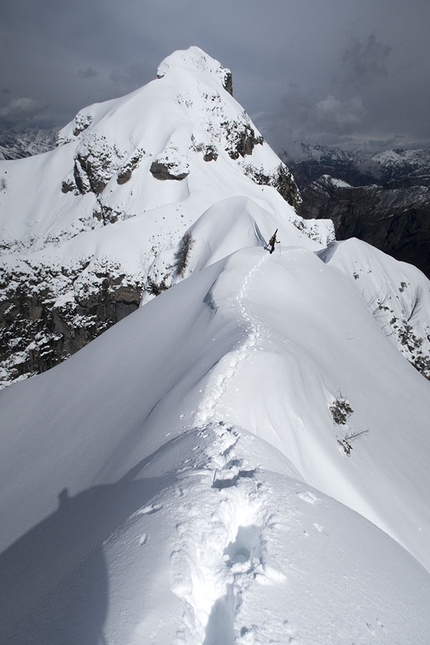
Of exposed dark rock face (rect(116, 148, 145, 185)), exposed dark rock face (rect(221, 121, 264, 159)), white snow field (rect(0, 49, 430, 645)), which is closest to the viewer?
white snow field (rect(0, 49, 430, 645))

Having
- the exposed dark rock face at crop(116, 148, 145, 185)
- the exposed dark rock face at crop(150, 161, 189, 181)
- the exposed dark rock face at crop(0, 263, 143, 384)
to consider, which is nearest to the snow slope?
the exposed dark rock face at crop(0, 263, 143, 384)

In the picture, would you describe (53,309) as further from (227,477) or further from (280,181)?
(280,181)

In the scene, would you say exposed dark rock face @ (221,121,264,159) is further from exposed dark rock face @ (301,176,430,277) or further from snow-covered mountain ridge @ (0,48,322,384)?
exposed dark rock face @ (301,176,430,277)

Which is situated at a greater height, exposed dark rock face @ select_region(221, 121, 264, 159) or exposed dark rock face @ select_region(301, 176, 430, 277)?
exposed dark rock face @ select_region(301, 176, 430, 277)

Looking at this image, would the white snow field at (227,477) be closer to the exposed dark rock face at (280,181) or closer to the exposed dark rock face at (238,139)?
the exposed dark rock face at (280,181)

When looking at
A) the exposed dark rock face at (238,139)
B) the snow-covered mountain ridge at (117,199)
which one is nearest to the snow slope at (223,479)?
the snow-covered mountain ridge at (117,199)

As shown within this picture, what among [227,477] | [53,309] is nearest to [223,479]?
[227,477]

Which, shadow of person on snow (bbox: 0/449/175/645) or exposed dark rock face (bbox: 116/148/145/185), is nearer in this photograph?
shadow of person on snow (bbox: 0/449/175/645)
